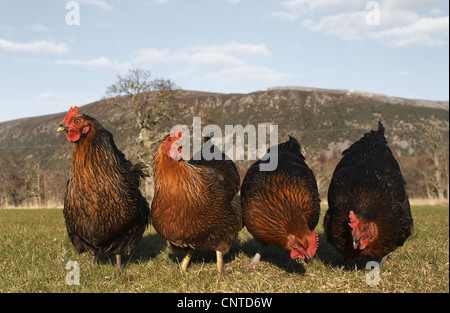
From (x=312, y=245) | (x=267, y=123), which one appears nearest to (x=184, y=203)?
(x=312, y=245)

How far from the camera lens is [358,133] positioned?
7962 cm

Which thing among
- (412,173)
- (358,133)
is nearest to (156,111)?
(412,173)

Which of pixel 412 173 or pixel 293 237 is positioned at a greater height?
pixel 293 237

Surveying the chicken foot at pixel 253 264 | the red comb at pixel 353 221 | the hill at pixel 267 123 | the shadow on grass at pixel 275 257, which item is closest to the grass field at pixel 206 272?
the shadow on grass at pixel 275 257

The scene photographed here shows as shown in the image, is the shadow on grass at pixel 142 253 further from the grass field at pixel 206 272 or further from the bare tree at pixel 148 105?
the bare tree at pixel 148 105

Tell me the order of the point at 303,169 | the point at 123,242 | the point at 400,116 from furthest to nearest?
the point at 400,116 < the point at 303,169 < the point at 123,242

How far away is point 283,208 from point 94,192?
8.32ft

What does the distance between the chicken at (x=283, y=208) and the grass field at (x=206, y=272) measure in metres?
0.48

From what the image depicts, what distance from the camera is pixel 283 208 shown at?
437 centimetres

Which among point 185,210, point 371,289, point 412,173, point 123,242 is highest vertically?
point 185,210

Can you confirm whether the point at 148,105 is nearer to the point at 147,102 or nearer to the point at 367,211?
the point at 147,102

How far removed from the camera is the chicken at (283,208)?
406cm

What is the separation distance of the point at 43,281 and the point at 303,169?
4.06 meters
